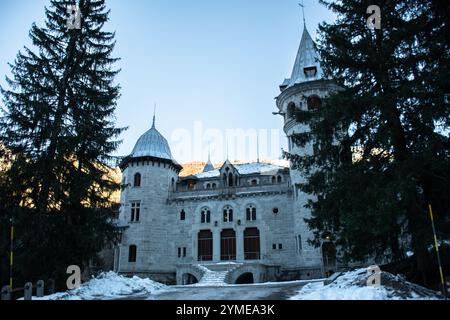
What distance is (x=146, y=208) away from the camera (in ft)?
107

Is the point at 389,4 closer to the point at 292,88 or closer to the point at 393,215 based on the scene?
the point at 393,215

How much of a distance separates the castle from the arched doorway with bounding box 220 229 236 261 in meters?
0.09

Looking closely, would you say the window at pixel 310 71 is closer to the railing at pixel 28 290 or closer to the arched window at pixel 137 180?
the arched window at pixel 137 180

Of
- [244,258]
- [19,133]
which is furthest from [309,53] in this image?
[19,133]

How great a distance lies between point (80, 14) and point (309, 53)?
68.1ft

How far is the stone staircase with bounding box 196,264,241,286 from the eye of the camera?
24.8m

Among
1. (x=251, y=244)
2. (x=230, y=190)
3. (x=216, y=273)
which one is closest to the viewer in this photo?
(x=216, y=273)

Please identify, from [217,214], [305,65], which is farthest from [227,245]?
[305,65]

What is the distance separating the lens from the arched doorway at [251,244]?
99.9 feet

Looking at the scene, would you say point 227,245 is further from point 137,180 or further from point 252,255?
point 137,180

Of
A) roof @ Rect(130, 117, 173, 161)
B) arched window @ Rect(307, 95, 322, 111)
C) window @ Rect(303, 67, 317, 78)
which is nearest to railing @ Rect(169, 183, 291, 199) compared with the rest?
roof @ Rect(130, 117, 173, 161)

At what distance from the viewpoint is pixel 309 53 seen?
3209 centimetres

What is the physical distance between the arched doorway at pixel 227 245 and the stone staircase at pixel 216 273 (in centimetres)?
384

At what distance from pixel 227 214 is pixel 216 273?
7041mm
